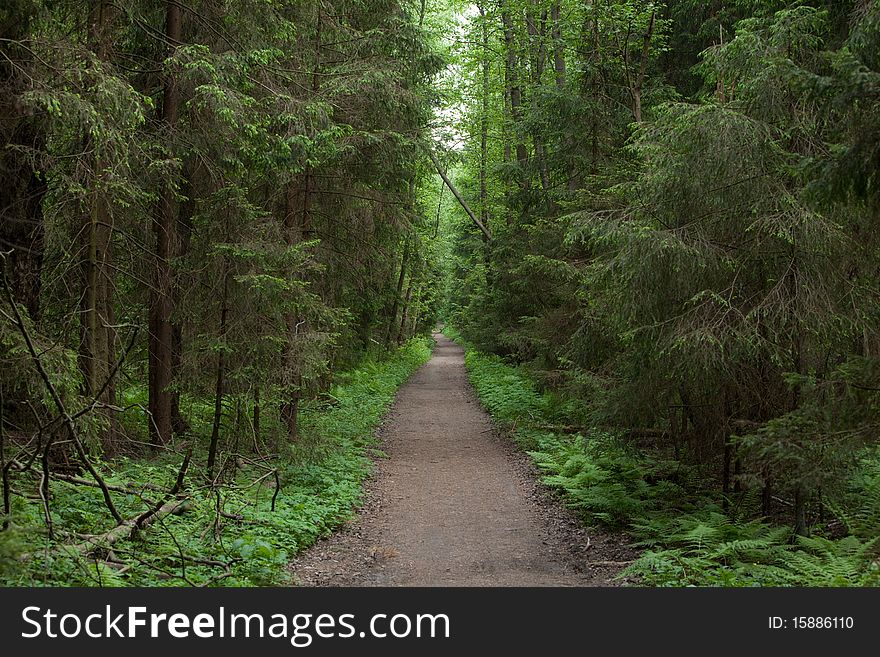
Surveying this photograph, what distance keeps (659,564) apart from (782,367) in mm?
2533

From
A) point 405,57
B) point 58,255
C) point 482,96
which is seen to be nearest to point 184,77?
point 58,255

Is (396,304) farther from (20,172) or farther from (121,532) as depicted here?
(121,532)

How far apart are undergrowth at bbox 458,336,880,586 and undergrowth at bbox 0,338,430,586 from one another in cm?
330

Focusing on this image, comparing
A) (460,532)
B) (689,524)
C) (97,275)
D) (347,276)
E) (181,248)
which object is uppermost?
(181,248)

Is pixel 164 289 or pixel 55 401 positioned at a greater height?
pixel 164 289

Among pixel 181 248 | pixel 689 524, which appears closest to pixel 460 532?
pixel 689 524

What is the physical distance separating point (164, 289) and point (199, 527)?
168 inches

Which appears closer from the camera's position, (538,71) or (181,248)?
(181,248)

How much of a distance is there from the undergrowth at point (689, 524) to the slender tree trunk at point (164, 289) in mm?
5893

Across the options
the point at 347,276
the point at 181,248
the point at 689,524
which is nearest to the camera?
the point at 689,524

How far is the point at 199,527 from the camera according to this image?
6895 mm

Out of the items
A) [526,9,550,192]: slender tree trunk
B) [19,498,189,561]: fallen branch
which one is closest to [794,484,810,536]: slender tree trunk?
[19,498,189,561]: fallen branch

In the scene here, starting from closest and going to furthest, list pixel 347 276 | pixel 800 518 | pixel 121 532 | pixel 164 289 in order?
pixel 121 532, pixel 800 518, pixel 164 289, pixel 347 276
